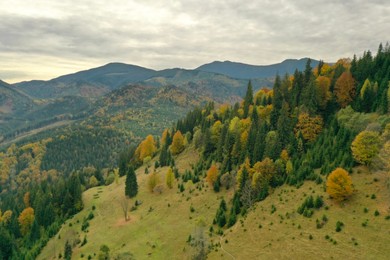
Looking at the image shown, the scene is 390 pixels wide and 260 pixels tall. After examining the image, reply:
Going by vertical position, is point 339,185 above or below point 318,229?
above

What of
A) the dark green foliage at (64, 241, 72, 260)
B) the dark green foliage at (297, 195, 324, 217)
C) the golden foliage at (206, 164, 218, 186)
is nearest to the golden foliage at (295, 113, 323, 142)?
the golden foliage at (206, 164, 218, 186)

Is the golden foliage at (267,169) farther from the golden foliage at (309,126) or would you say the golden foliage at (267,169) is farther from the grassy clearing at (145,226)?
the golden foliage at (309,126)

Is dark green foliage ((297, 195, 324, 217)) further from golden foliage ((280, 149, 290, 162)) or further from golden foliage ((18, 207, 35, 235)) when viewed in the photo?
golden foliage ((18, 207, 35, 235))

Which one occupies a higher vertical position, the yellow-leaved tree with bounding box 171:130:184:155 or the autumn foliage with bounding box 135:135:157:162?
the yellow-leaved tree with bounding box 171:130:184:155

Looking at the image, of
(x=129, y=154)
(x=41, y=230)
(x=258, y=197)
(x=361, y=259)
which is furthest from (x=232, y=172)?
(x=129, y=154)

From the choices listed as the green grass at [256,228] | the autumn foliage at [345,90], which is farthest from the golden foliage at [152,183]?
the autumn foliage at [345,90]

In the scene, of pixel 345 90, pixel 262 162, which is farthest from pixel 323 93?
pixel 262 162

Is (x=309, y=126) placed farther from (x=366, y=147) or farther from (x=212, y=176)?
(x=212, y=176)

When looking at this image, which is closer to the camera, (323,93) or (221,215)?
(221,215)
